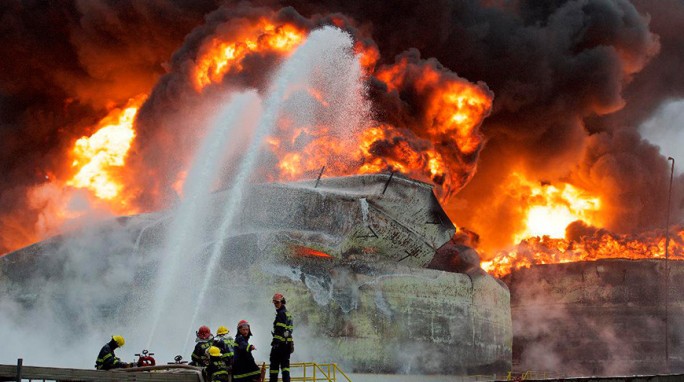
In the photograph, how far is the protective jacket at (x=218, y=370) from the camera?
10906 millimetres

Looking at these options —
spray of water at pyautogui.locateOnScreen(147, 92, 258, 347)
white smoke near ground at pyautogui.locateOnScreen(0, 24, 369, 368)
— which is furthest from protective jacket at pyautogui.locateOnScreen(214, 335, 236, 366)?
spray of water at pyautogui.locateOnScreen(147, 92, 258, 347)

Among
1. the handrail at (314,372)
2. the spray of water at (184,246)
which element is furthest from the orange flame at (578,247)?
the handrail at (314,372)

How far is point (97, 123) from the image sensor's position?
129ft

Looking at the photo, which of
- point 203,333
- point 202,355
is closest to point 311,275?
point 203,333

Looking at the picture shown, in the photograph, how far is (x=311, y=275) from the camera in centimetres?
2283

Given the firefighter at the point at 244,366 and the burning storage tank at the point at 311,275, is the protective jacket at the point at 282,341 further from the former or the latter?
the burning storage tank at the point at 311,275

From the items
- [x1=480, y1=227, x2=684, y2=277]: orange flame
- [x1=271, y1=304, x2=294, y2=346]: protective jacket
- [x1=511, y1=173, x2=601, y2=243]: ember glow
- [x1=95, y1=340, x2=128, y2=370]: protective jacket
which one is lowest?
[x1=95, y1=340, x2=128, y2=370]: protective jacket

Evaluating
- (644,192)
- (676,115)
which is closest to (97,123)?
(644,192)

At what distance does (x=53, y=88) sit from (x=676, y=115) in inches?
1402

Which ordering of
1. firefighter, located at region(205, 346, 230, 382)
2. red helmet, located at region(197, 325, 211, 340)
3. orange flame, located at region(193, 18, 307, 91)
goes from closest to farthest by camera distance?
firefighter, located at region(205, 346, 230, 382), red helmet, located at region(197, 325, 211, 340), orange flame, located at region(193, 18, 307, 91)

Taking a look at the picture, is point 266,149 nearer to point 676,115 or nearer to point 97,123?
point 97,123

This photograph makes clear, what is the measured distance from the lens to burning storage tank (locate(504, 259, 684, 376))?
100 ft

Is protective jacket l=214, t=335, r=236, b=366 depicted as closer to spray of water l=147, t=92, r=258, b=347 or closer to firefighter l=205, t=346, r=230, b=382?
firefighter l=205, t=346, r=230, b=382

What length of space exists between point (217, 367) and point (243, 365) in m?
0.43
